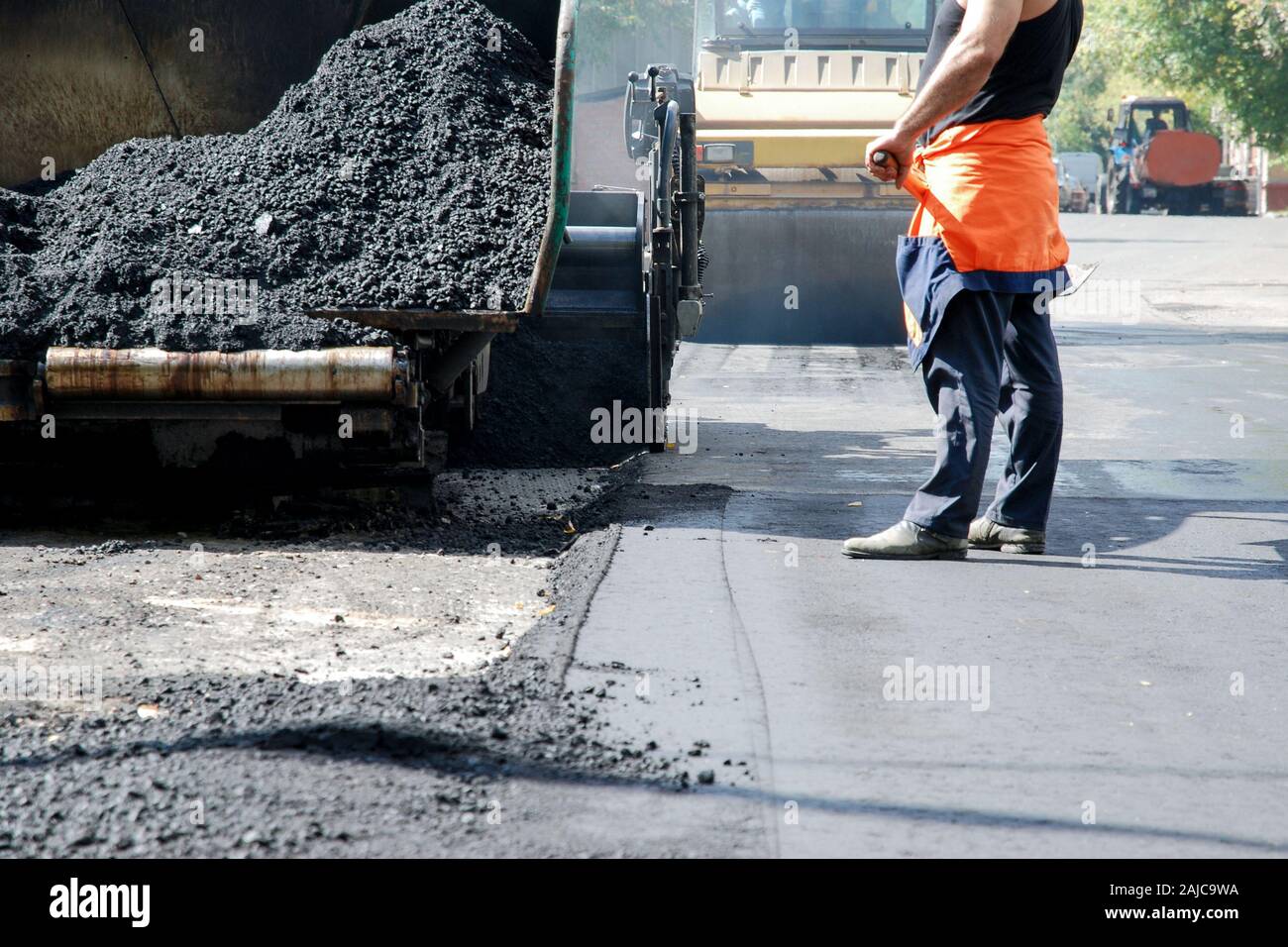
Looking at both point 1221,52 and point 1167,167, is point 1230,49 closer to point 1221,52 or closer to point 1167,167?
point 1221,52

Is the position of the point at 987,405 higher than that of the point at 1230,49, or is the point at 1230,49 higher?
the point at 1230,49

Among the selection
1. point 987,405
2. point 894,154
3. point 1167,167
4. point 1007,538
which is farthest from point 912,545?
point 1167,167

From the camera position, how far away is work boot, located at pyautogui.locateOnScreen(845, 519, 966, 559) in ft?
15.3

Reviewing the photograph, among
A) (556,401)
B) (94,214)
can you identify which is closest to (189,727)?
(94,214)

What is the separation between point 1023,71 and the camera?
179 inches

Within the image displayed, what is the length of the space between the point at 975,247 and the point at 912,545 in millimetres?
917

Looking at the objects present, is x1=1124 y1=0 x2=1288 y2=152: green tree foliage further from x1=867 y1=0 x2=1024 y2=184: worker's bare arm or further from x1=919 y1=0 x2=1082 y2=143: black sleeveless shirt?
x1=867 y1=0 x2=1024 y2=184: worker's bare arm

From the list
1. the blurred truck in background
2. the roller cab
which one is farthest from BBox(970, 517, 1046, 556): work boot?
the blurred truck in background

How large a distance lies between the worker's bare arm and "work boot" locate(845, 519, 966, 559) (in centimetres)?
108

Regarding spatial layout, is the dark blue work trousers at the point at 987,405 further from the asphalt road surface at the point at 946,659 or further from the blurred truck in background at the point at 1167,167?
the blurred truck in background at the point at 1167,167

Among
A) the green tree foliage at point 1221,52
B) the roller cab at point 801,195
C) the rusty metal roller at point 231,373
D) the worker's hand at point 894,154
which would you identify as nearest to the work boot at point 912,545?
the worker's hand at point 894,154

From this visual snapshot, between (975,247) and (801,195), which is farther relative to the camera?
(801,195)

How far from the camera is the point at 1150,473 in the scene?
636cm
